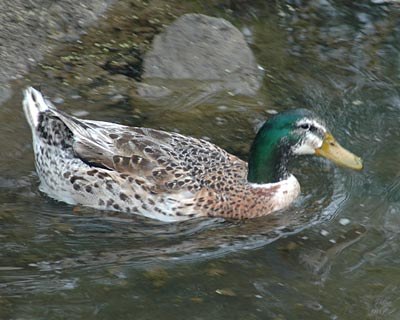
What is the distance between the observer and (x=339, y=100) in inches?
372

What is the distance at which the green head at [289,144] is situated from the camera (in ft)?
25.8

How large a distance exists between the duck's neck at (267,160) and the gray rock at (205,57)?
1598mm

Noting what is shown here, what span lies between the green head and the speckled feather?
16cm

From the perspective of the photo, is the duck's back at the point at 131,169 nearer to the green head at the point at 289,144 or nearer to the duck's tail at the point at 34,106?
the duck's tail at the point at 34,106

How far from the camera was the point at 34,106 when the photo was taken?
26.8 feet

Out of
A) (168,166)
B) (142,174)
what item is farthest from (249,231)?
(142,174)

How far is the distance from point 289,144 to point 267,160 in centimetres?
23

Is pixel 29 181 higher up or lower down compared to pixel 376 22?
lower down

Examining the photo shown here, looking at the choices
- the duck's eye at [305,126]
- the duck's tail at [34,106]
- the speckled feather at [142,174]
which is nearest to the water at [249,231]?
the speckled feather at [142,174]

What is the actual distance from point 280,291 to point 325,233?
1.04m

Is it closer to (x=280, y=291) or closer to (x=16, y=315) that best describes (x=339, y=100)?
(x=280, y=291)

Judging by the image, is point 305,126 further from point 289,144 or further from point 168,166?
point 168,166

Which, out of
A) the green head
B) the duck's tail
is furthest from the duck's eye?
the duck's tail

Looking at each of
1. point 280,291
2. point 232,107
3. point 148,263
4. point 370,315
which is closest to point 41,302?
point 148,263
